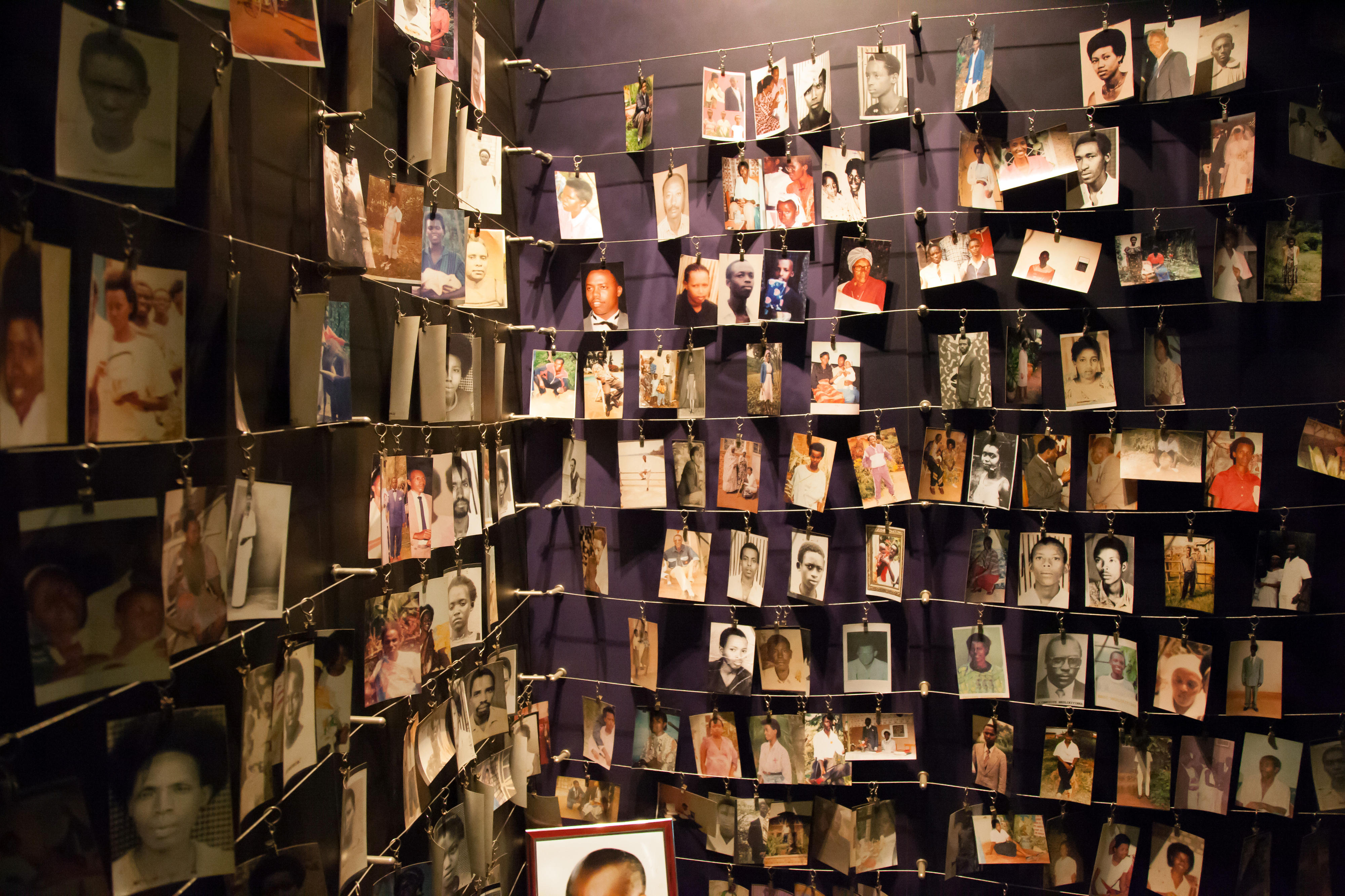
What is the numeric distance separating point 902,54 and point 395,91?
1.14 m

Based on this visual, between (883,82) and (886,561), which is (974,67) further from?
(886,561)

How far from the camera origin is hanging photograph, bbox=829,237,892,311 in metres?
1.83

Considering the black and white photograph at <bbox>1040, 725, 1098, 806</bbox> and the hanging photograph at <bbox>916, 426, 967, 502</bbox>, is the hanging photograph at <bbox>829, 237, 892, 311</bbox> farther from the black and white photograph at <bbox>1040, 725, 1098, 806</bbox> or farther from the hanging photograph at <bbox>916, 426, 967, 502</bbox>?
the black and white photograph at <bbox>1040, 725, 1098, 806</bbox>

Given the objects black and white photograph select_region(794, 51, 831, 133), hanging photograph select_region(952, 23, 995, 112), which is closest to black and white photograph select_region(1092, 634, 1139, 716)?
hanging photograph select_region(952, 23, 995, 112)

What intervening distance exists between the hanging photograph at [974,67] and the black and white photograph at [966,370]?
0.52 metres

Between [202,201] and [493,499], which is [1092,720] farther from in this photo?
[202,201]

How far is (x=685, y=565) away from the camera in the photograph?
195cm

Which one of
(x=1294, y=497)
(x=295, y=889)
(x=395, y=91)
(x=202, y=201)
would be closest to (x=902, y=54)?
(x=395, y=91)

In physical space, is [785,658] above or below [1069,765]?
above

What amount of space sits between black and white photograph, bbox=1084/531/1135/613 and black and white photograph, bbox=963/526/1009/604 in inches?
7.0

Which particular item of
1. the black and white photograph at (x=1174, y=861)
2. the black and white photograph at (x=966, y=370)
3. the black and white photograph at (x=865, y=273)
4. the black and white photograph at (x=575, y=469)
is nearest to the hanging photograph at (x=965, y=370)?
the black and white photograph at (x=966, y=370)

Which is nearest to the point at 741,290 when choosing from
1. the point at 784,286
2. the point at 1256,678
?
the point at 784,286

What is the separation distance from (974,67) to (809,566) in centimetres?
120

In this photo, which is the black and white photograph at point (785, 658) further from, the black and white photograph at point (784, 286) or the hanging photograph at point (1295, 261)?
the hanging photograph at point (1295, 261)
